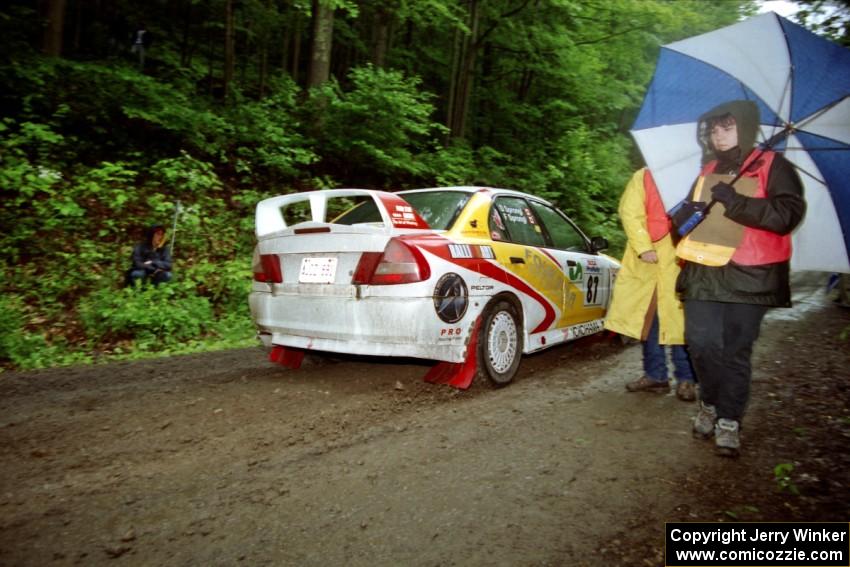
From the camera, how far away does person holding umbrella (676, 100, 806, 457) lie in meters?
2.72

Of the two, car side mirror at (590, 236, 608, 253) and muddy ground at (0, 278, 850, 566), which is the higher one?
car side mirror at (590, 236, 608, 253)

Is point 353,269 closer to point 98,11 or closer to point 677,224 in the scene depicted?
point 677,224

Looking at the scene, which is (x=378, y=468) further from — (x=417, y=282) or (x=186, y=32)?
(x=186, y=32)

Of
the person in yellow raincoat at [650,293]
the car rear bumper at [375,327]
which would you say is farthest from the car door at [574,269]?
the car rear bumper at [375,327]

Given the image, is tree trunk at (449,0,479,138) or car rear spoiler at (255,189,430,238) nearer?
car rear spoiler at (255,189,430,238)

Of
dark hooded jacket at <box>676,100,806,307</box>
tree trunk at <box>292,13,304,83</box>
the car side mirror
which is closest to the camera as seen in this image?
dark hooded jacket at <box>676,100,806,307</box>

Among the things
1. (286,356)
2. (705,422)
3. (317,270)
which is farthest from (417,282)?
(705,422)

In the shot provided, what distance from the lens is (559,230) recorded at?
5312 millimetres

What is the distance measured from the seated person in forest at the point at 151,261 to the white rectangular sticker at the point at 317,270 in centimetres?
393

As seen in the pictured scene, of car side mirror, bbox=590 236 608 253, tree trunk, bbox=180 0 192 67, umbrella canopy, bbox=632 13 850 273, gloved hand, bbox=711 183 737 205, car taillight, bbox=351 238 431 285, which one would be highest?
tree trunk, bbox=180 0 192 67

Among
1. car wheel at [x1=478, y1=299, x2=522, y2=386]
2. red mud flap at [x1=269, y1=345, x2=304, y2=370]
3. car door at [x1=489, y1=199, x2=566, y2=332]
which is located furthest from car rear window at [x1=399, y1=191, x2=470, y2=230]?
red mud flap at [x1=269, y1=345, x2=304, y2=370]

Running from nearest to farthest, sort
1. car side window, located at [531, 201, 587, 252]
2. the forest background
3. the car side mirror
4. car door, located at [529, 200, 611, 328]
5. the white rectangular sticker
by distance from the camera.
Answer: the white rectangular sticker → car door, located at [529, 200, 611, 328] → car side window, located at [531, 201, 587, 252] → the car side mirror → the forest background

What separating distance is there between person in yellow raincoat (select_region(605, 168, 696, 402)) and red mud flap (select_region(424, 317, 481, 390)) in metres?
1.26

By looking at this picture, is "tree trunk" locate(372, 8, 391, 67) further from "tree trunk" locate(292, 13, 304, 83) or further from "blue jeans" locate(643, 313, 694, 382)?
"blue jeans" locate(643, 313, 694, 382)
